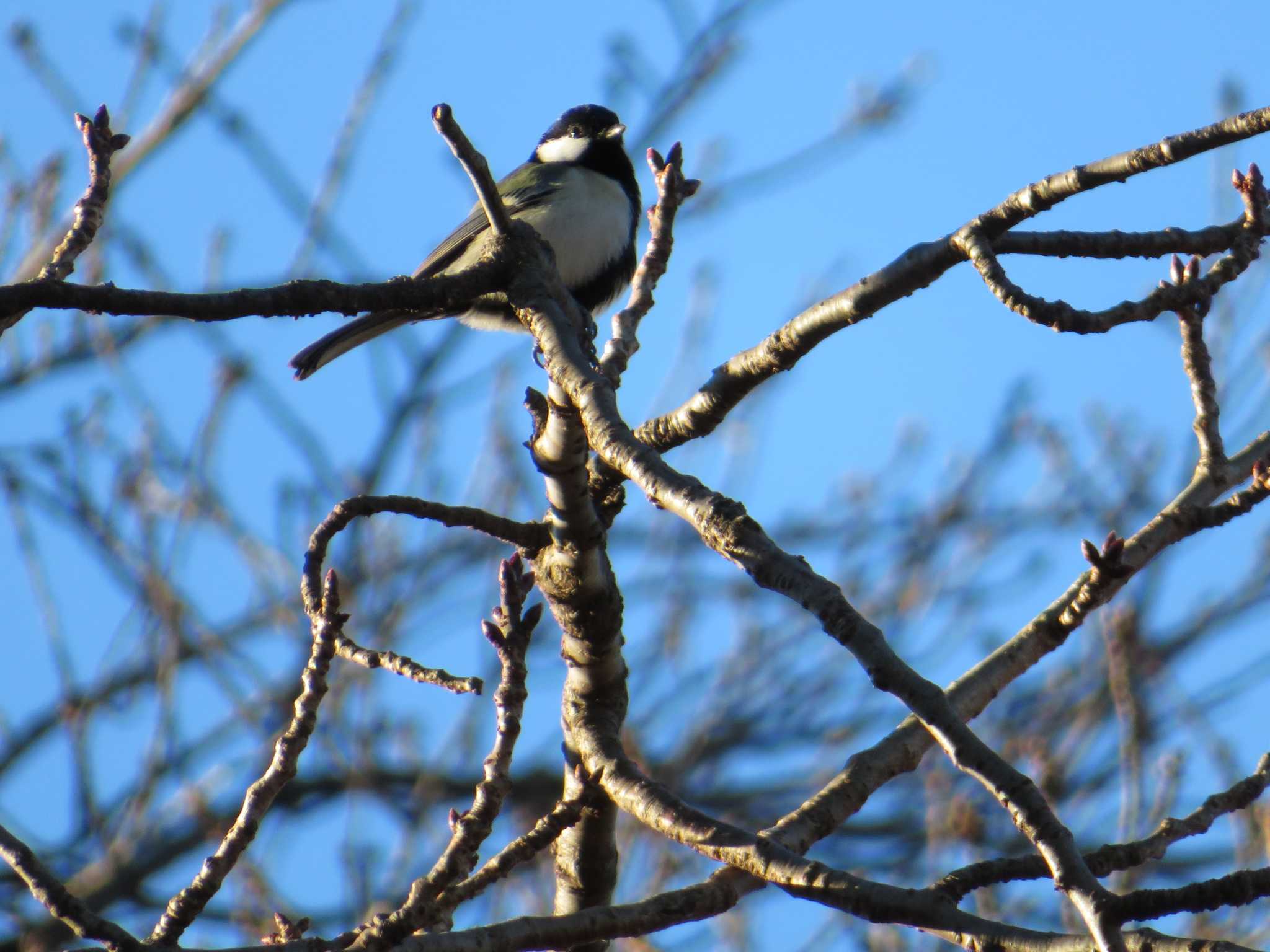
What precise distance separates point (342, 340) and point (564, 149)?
2.00 metres

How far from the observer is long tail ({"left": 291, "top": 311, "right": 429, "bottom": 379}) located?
463 cm

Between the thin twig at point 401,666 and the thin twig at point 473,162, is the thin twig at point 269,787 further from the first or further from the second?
the thin twig at point 473,162

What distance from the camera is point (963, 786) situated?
6688 mm

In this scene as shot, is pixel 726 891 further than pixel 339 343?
No

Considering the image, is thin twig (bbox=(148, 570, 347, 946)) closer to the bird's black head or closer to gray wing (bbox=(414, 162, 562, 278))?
gray wing (bbox=(414, 162, 562, 278))

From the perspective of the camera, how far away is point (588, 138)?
20.4 feet

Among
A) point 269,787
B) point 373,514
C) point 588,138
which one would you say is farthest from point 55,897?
point 588,138

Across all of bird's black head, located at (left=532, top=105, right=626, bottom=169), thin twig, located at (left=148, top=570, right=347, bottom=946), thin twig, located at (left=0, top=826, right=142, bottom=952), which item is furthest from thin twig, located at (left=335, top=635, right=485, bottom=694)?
bird's black head, located at (left=532, top=105, right=626, bottom=169)

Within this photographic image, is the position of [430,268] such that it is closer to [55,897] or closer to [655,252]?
[655,252]

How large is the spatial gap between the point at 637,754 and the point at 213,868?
149 inches

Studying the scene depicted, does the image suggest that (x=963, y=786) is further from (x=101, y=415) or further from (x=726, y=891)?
(x=726, y=891)

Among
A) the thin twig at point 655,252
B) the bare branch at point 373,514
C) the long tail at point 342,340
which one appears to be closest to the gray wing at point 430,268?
the long tail at point 342,340

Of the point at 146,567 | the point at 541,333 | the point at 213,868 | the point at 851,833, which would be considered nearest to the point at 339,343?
the point at 146,567

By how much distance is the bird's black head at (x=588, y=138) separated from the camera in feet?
19.9
